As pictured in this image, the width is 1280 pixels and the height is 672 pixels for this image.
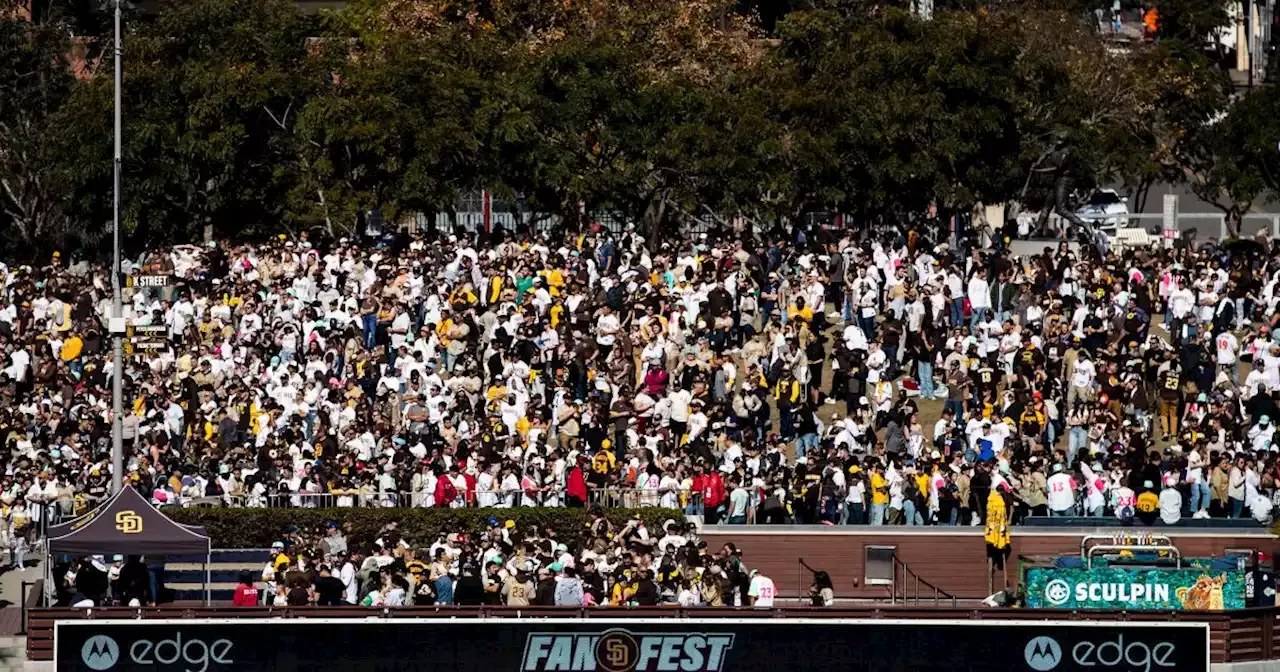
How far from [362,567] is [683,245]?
16.9 meters

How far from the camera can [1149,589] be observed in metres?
38.9

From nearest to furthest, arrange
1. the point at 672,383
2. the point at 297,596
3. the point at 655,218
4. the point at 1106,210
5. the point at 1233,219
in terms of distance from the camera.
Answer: the point at 297,596
the point at 672,383
the point at 655,218
the point at 1106,210
the point at 1233,219

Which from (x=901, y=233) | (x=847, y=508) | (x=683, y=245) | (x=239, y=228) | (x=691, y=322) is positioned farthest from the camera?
(x=239, y=228)

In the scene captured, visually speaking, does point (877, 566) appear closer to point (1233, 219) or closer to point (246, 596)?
point (246, 596)

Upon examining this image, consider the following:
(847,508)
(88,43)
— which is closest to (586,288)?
(847,508)

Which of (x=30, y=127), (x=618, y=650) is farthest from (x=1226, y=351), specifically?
(x=30, y=127)

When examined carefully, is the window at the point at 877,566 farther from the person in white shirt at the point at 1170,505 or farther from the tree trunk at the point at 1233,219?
the tree trunk at the point at 1233,219

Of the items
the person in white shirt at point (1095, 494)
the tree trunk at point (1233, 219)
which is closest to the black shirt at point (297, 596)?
the person in white shirt at point (1095, 494)

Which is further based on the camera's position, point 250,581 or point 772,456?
point 772,456

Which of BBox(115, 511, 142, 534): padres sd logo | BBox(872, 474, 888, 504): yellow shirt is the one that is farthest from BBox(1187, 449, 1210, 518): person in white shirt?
BBox(115, 511, 142, 534): padres sd logo

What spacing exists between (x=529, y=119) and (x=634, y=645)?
2806 cm

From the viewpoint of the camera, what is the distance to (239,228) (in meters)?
69.7

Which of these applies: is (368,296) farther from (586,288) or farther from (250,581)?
(250,581)

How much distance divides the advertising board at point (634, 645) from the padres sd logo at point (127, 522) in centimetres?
193
